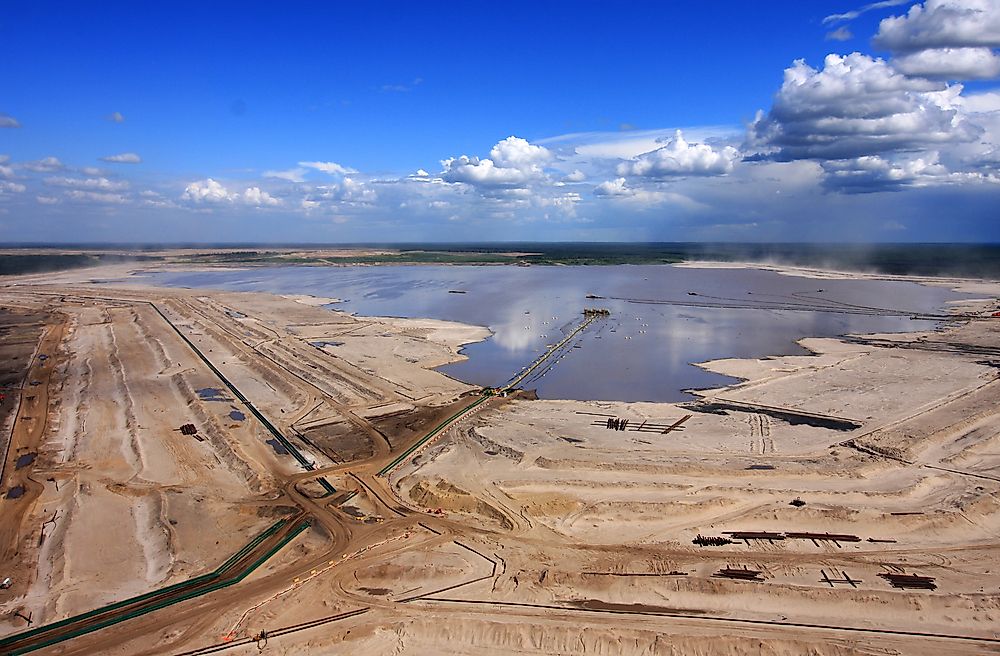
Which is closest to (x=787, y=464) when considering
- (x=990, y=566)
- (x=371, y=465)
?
(x=990, y=566)

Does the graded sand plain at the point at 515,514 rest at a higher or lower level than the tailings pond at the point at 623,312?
lower

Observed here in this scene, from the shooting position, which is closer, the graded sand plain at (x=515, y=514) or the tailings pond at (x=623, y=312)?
the graded sand plain at (x=515, y=514)

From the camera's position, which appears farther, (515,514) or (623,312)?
(623,312)

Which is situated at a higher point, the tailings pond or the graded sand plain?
the tailings pond

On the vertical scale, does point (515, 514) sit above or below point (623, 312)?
below
